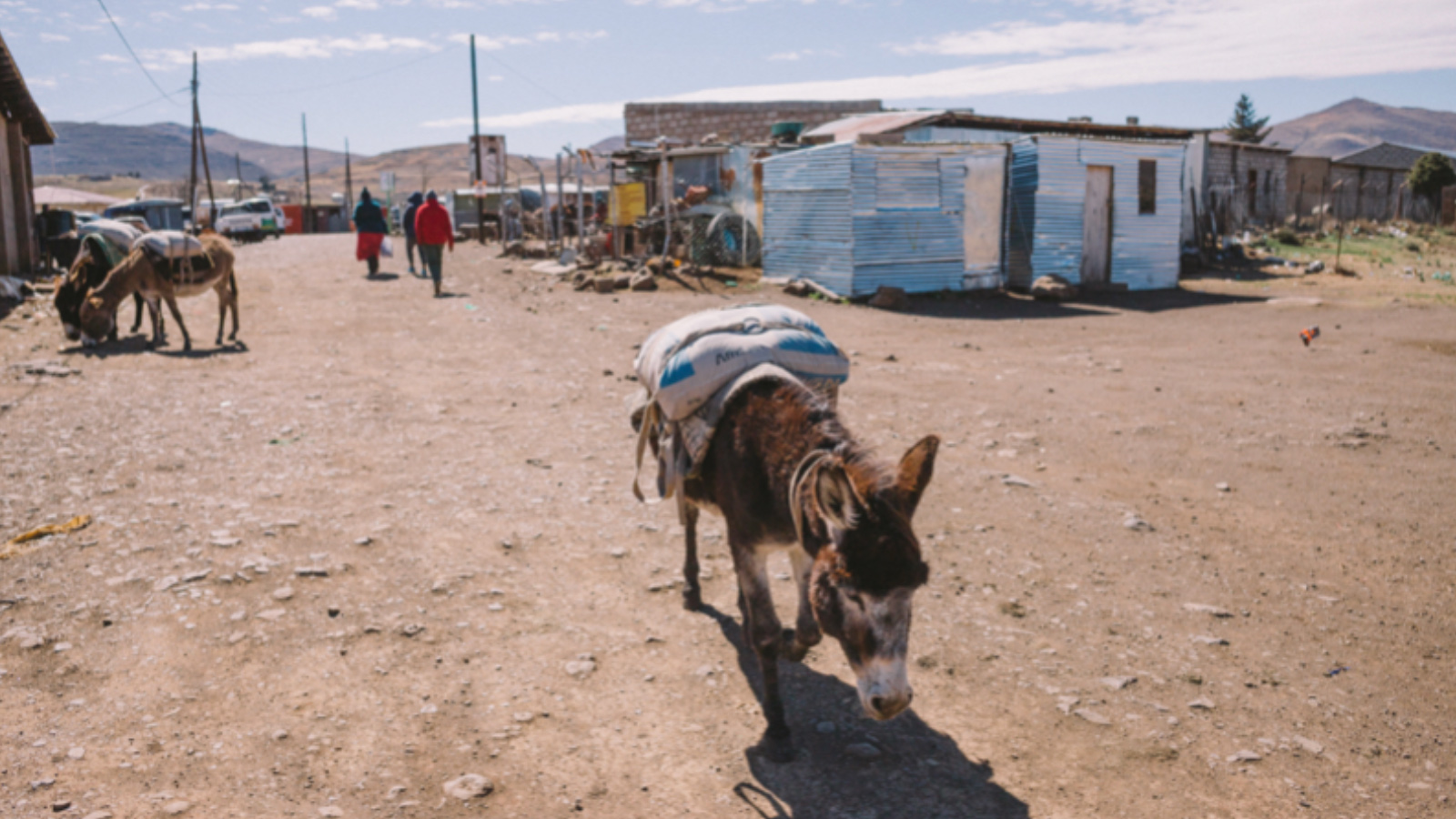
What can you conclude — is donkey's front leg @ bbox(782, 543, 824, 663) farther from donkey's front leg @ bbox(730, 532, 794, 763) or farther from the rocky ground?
the rocky ground

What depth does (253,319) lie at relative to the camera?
13836 millimetres

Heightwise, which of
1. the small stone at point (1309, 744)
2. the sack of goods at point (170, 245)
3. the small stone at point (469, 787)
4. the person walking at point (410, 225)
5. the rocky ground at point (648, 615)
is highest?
the person walking at point (410, 225)

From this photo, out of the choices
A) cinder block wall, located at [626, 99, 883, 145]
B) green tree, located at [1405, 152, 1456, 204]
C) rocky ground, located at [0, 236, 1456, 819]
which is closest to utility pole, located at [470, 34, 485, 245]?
cinder block wall, located at [626, 99, 883, 145]

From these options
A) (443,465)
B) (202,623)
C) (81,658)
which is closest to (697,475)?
(202,623)

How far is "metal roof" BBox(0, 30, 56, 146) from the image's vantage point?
1805 cm

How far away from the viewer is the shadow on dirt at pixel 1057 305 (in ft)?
53.6

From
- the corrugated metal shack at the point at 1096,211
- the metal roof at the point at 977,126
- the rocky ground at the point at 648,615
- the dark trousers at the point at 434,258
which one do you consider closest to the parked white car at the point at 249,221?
the dark trousers at the point at 434,258

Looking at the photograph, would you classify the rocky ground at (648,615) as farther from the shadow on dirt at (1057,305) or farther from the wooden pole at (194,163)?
the wooden pole at (194,163)

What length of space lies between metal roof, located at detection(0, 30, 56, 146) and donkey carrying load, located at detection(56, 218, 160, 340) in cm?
832

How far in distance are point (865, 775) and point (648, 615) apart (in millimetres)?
1558

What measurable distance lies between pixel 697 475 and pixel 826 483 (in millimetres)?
1176

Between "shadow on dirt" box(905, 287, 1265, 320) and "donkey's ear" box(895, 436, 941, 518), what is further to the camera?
"shadow on dirt" box(905, 287, 1265, 320)

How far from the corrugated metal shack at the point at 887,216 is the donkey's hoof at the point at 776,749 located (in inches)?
573

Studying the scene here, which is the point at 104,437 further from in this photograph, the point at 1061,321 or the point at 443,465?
the point at 1061,321
